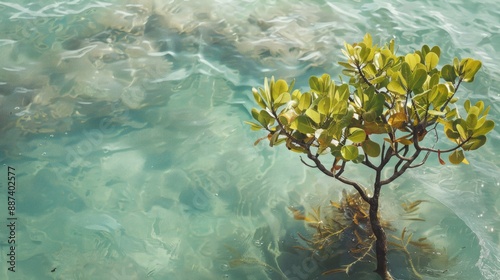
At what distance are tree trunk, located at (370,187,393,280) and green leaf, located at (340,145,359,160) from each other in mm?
475

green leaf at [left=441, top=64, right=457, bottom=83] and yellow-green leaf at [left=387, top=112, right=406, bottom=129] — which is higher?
green leaf at [left=441, top=64, right=457, bottom=83]

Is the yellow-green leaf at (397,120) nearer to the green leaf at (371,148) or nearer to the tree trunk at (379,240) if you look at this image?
the green leaf at (371,148)

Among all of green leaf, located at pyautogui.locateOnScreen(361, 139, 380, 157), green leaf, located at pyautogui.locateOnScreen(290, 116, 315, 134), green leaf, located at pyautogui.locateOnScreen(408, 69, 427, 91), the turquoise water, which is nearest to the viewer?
green leaf, located at pyautogui.locateOnScreen(408, 69, 427, 91)

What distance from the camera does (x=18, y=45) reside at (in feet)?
16.8

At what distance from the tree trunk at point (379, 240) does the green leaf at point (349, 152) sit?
48 cm

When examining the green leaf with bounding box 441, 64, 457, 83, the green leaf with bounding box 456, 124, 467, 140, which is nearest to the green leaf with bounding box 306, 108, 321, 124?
the green leaf with bounding box 456, 124, 467, 140

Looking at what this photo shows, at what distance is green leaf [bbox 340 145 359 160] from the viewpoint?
2.48m

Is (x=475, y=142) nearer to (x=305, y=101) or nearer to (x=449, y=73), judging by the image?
(x=449, y=73)

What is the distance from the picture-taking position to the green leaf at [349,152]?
248cm

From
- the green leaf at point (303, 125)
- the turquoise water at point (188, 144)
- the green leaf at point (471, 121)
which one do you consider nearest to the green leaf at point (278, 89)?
the green leaf at point (303, 125)

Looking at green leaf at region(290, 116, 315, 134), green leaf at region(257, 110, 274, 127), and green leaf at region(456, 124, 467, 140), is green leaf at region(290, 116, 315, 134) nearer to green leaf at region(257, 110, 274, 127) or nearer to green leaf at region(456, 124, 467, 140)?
green leaf at region(257, 110, 274, 127)

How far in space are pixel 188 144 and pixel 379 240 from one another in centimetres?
170

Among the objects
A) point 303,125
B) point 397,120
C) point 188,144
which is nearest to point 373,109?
point 397,120

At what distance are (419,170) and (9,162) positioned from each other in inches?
114
